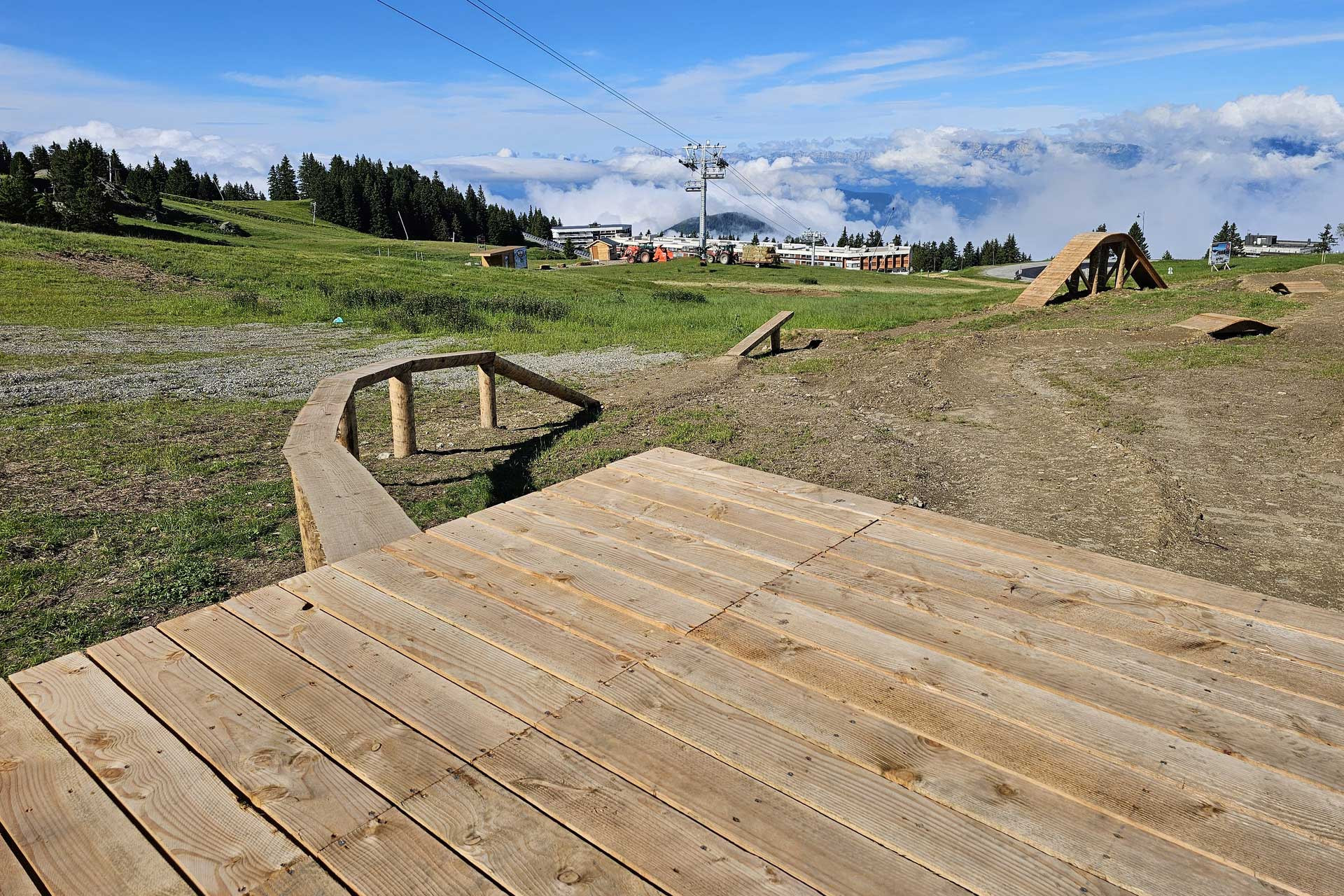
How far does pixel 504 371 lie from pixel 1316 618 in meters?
8.65

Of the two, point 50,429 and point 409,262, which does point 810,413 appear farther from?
point 409,262

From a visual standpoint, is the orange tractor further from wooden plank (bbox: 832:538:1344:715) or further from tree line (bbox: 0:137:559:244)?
wooden plank (bbox: 832:538:1344:715)

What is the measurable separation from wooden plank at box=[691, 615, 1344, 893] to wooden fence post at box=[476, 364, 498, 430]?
785 centimetres

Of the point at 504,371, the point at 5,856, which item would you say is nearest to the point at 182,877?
the point at 5,856

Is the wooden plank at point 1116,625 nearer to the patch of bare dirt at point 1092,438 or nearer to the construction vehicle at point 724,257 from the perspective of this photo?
the patch of bare dirt at point 1092,438

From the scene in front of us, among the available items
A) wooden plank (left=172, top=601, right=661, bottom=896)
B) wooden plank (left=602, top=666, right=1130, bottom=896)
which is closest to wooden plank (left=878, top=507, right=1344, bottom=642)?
wooden plank (left=602, top=666, right=1130, bottom=896)

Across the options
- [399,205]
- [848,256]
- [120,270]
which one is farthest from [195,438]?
[848,256]

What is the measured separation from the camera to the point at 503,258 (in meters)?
65.0

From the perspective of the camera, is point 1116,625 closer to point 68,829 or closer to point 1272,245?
point 68,829

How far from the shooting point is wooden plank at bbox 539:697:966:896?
1929 mm

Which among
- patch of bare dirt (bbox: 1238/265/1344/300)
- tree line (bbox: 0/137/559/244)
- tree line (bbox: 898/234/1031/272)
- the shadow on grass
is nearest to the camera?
the shadow on grass

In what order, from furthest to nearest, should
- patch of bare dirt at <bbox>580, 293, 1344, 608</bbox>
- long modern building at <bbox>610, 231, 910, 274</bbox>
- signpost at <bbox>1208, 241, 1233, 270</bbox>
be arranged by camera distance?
long modern building at <bbox>610, 231, 910, 274</bbox>
signpost at <bbox>1208, 241, 1233, 270</bbox>
patch of bare dirt at <bbox>580, 293, 1344, 608</bbox>

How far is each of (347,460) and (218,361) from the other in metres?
11.8

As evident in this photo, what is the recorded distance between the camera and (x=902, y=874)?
1939 millimetres
